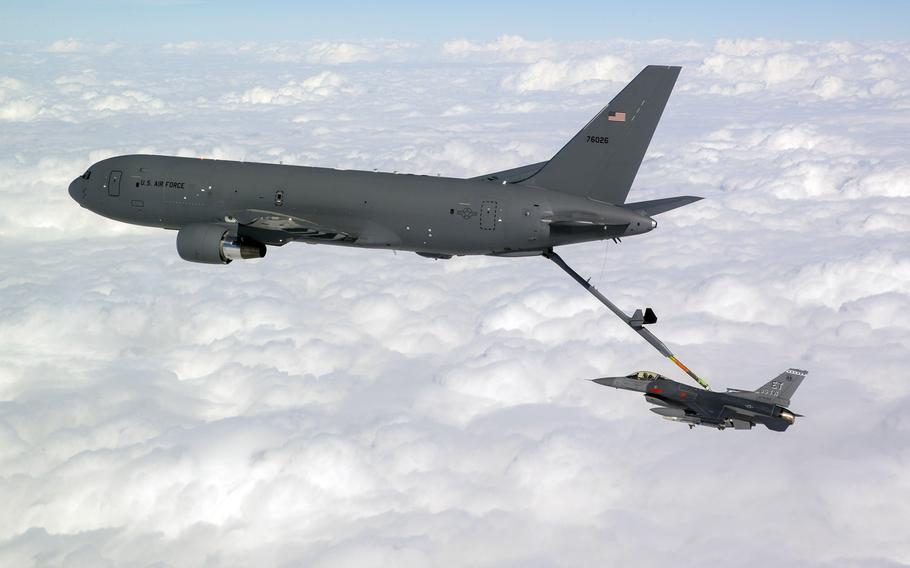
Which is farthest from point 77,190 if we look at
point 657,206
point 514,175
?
point 657,206

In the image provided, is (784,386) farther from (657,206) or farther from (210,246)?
(210,246)

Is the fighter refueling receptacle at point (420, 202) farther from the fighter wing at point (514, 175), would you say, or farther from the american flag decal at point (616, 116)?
the fighter wing at point (514, 175)

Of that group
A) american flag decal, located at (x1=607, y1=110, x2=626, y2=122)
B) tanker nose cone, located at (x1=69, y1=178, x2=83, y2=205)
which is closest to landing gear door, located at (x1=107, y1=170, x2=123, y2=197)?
tanker nose cone, located at (x1=69, y1=178, x2=83, y2=205)

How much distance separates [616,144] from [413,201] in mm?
11286

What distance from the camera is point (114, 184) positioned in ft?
134

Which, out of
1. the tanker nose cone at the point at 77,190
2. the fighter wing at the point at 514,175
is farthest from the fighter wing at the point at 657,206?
the tanker nose cone at the point at 77,190

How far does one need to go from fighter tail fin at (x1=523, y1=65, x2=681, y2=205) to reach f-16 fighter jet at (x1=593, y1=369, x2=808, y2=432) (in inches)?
484

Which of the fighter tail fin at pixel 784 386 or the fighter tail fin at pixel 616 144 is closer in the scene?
the fighter tail fin at pixel 616 144

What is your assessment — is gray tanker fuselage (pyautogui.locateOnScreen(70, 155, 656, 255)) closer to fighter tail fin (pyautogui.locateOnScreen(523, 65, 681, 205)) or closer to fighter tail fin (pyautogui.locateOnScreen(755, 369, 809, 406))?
fighter tail fin (pyautogui.locateOnScreen(523, 65, 681, 205))

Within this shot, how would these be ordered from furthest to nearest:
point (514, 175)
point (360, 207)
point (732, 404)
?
point (514, 175) → point (360, 207) → point (732, 404)

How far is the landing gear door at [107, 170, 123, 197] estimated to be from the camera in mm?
40812

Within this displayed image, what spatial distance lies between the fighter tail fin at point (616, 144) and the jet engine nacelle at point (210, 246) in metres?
17.7

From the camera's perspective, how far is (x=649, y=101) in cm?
3250

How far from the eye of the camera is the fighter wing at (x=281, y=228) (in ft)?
117
